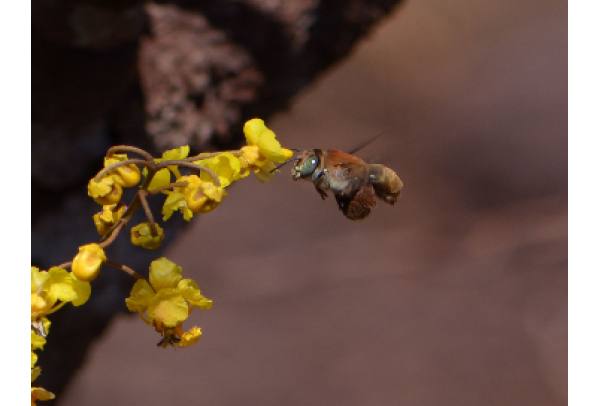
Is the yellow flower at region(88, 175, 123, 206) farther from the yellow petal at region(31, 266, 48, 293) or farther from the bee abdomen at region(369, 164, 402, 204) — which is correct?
the bee abdomen at region(369, 164, 402, 204)

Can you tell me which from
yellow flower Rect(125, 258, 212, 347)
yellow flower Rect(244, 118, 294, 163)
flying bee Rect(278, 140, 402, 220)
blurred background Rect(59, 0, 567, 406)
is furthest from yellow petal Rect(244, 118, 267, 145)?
blurred background Rect(59, 0, 567, 406)

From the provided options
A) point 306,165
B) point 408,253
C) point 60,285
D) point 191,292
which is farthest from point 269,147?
point 408,253

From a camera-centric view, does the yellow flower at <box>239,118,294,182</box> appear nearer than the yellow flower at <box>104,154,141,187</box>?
No

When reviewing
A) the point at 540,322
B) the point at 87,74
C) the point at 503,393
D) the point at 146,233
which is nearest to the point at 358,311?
the point at 503,393

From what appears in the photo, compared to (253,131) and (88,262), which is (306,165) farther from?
(88,262)

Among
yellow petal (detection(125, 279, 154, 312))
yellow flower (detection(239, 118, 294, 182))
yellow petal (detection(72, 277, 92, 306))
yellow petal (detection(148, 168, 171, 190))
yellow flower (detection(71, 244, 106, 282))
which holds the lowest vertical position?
yellow petal (detection(125, 279, 154, 312))

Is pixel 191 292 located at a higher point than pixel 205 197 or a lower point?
lower
